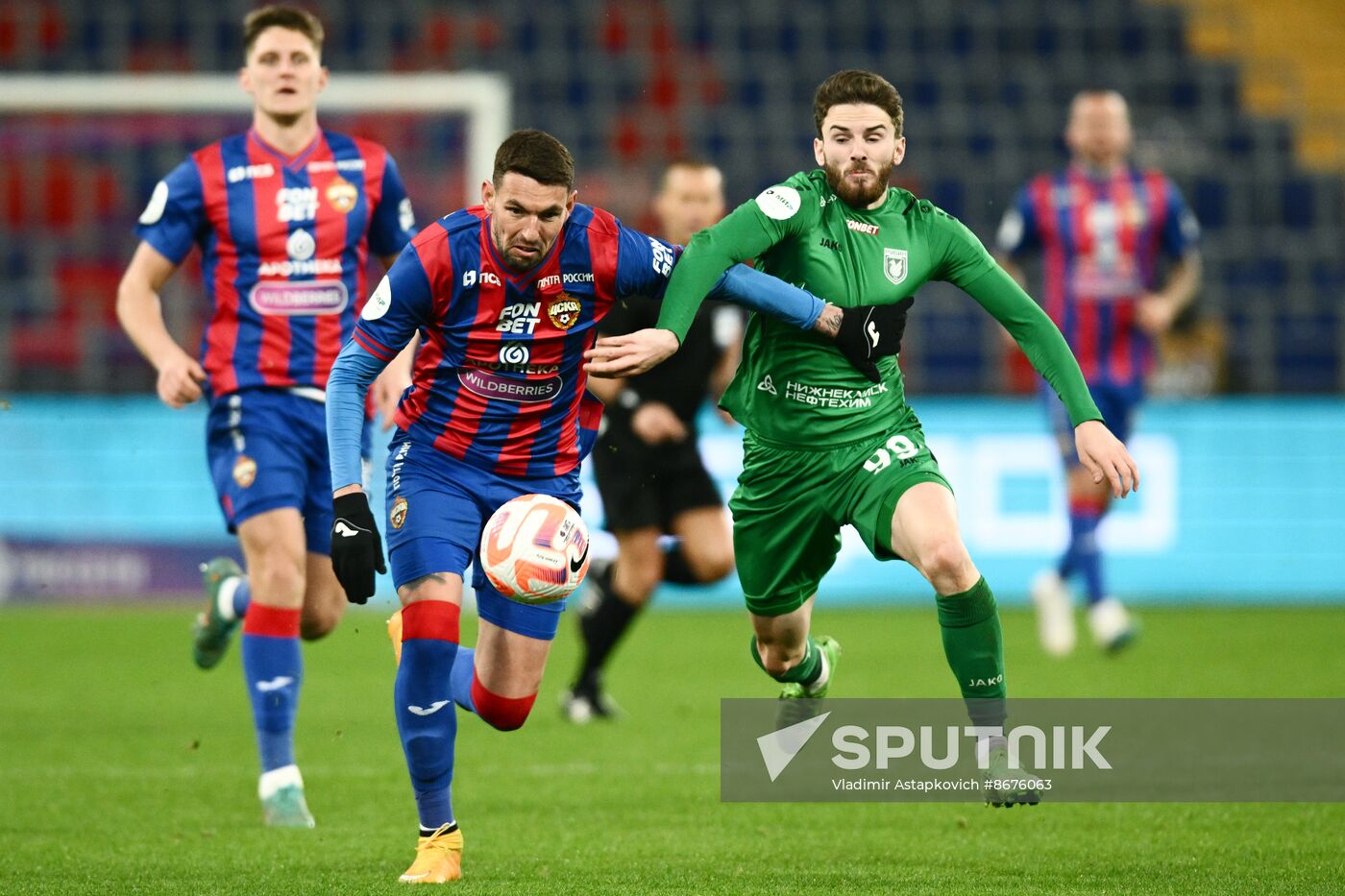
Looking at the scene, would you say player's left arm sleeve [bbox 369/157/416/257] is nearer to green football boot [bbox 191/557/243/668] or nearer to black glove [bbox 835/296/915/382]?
green football boot [bbox 191/557/243/668]

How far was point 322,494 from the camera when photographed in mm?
6395

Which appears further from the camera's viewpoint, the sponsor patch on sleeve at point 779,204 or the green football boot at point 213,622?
the green football boot at point 213,622

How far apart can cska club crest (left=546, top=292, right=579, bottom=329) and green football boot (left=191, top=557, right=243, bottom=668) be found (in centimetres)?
227

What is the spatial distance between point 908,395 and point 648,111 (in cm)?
390

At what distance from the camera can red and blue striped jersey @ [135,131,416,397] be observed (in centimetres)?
635

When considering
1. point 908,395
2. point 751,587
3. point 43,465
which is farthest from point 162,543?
point 751,587

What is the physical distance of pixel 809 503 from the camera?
557 cm

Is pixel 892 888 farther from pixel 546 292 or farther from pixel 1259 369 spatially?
pixel 1259 369

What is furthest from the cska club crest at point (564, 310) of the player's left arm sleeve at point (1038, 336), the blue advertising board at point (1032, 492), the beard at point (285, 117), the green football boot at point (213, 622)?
the blue advertising board at point (1032, 492)

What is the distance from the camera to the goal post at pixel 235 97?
12.3m

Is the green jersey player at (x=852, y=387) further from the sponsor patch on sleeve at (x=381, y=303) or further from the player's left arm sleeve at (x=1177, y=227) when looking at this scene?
the player's left arm sleeve at (x=1177, y=227)

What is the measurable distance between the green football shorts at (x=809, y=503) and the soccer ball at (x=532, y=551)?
2.44ft

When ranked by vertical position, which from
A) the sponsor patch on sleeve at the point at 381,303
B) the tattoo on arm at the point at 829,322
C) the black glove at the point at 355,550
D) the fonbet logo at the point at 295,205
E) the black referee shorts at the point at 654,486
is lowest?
the black referee shorts at the point at 654,486

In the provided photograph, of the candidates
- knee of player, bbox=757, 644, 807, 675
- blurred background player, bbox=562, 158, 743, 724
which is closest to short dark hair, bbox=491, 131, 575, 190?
knee of player, bbox=757, 644, 807, 675
